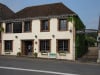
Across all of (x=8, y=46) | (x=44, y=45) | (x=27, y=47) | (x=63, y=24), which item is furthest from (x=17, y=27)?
(x=63, y=24)

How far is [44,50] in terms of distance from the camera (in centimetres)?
3647

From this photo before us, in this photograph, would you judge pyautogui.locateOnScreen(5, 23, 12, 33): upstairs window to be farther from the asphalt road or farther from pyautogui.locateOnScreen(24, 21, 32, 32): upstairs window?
the asphalt road

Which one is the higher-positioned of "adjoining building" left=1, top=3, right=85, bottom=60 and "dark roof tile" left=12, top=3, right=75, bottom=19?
"dark roof tile" left=12, top=3, right=75, bottom=19

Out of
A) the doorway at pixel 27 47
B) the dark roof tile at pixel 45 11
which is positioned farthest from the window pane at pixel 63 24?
the doorway at pixel 27 47

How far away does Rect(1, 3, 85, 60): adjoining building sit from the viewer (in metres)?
34.8

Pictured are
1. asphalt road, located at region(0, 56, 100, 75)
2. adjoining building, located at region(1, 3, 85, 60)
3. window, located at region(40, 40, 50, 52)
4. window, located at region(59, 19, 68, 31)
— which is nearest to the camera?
asphalt road, located at region(0, 56, 100, 75)

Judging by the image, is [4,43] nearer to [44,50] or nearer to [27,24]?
[27,24]

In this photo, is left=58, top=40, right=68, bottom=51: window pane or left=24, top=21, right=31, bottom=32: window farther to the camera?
left=24, top=21, right=31, bottom=32: window

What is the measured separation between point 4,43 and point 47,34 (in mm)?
8610

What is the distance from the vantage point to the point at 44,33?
36.6 m

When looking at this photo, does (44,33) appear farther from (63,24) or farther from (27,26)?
(27,26)

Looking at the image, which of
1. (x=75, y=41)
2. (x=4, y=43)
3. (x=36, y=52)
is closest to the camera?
(x=75, y=41)

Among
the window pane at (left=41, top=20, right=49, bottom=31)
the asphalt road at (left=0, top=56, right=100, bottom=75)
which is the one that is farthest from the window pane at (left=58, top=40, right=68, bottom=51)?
the asphalt road at (left=0, top=56, right=100, bottom=75)

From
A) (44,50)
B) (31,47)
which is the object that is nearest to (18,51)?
(31,47)
